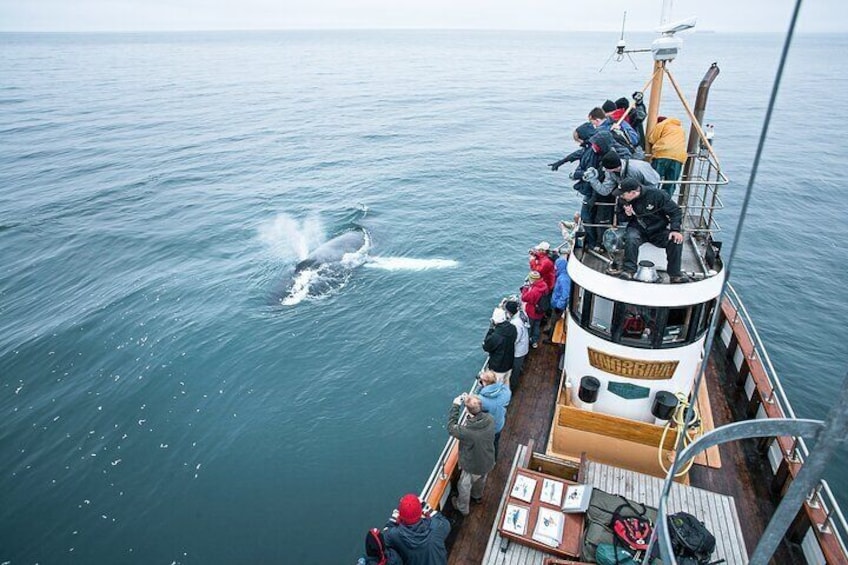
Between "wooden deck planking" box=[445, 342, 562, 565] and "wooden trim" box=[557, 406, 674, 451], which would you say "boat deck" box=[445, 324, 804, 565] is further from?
"wooden trim" box=[557, 406, 674, 451]

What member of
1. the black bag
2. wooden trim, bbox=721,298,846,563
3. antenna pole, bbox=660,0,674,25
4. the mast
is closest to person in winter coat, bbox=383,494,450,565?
the black bag

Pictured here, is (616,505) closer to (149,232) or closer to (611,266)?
(611,266)

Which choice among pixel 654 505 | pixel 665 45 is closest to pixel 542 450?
pixel 654 505

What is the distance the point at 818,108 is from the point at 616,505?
91.1 metres

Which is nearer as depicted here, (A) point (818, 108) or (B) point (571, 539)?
(B) point (571, 539)

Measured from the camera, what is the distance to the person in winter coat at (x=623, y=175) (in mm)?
9578

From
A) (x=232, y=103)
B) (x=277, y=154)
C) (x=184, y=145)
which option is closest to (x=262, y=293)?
(x=277, y=154)

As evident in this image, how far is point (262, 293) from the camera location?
25.3 metres

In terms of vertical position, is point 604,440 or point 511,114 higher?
point 604,440

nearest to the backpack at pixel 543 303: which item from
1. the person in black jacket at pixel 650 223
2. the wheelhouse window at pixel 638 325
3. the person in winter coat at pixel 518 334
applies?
the person in winter coat at pixel 518 334

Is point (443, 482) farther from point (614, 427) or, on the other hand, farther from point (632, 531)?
point (614, 427)

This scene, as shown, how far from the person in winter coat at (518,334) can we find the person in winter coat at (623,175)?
2.97 m

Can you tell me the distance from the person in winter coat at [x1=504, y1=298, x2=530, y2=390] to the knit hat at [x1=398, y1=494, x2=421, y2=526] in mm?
5052

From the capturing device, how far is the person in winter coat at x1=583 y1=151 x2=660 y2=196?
958 centimetres
